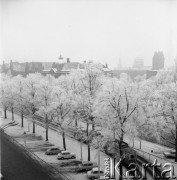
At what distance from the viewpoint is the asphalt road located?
18.9m

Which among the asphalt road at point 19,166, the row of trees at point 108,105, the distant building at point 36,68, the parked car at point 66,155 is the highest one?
the distant building at point 36,68

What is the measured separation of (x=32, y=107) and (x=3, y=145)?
265 inches

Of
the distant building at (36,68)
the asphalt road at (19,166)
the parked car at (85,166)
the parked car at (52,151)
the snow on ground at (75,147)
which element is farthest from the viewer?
the distant building at (36,68)

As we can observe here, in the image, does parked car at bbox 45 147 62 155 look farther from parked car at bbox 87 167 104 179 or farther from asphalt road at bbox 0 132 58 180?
parked car at bbox 87 167 104 179

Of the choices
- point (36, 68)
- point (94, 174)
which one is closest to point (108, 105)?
point (94, 174)

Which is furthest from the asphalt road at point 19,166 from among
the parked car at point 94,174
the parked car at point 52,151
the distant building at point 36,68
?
the distant building at point 36,68

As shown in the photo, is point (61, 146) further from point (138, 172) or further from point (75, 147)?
point (138, 172)

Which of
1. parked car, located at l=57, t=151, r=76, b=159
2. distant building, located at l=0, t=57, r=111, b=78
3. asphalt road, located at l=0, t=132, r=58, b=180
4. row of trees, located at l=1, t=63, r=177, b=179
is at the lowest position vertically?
asphalt road, located at l=0, t=132, r=58, b=180

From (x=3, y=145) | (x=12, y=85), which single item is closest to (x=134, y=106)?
(x=3, y=145)

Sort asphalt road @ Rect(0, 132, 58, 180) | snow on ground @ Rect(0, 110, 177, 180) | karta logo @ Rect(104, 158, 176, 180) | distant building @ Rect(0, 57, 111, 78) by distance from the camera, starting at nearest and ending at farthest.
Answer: karta logo @ Rect(104, 158, 176, 180)
asphalt road @ Rect(0, 132, 58, 180)
snow on ground @ Rect(0, 110, 177, 180)
distant building @ Rect(0, 57, 111, 78)

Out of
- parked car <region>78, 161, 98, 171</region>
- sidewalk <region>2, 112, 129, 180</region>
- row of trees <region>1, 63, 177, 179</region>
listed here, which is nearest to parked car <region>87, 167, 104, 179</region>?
sidewalk <region>2, 112, 129, 180</region>

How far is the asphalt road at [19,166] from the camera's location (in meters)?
18.9

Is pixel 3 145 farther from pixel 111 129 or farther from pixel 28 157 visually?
pixel 111 129

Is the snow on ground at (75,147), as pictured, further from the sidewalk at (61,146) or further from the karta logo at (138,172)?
the karta logo at (138,172)
